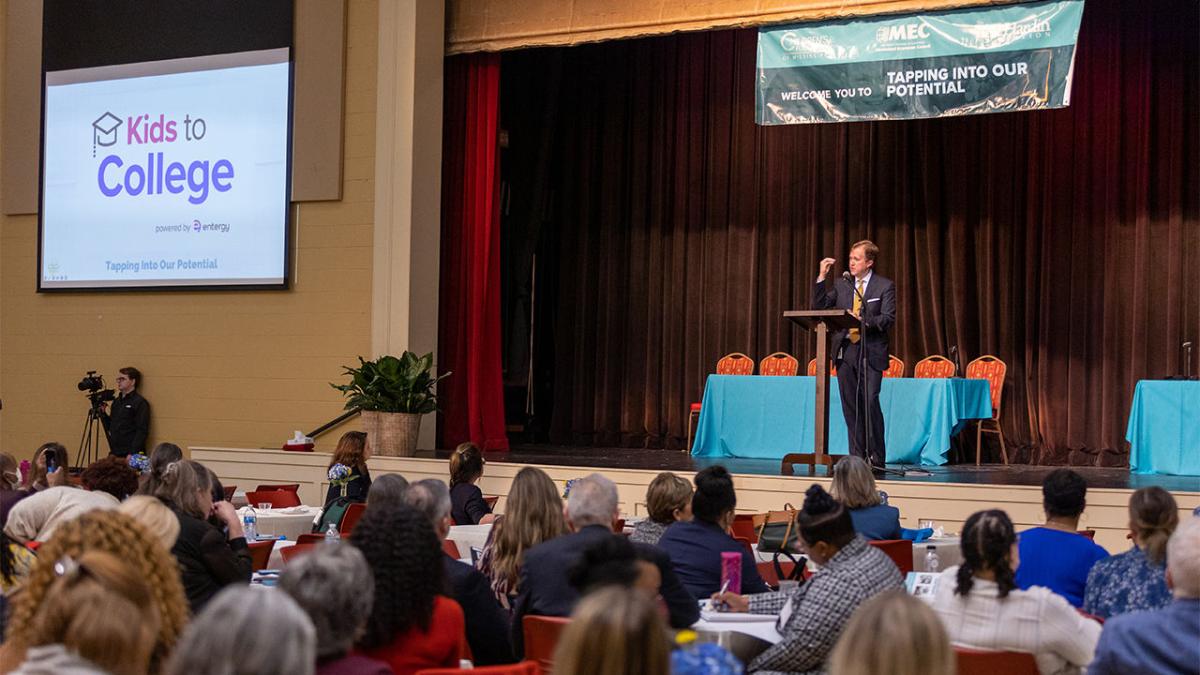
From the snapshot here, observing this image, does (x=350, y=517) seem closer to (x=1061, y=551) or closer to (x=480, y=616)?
(x=480, y=616)

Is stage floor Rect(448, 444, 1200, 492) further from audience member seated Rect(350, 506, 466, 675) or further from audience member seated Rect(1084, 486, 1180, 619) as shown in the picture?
audience member seated Rect(350, 506, 466, 675)

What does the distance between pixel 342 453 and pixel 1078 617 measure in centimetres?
478

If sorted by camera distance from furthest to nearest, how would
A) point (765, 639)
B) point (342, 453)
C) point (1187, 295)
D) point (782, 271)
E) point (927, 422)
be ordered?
point (782, 271)
point (1187, 295)
point (927, 422)
point (342, 453)
point (765, 639)

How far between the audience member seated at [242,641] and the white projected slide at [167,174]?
10115 millimetres

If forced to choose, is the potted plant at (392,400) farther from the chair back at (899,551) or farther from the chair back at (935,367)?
the chair back at (899,551)

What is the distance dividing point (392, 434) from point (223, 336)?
88.1 inches

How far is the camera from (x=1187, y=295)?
11742 mm

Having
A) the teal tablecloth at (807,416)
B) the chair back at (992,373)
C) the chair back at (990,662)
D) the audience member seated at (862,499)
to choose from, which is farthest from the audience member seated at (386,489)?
the chair back at (992,373)

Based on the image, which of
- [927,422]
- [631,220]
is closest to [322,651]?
[927,422]

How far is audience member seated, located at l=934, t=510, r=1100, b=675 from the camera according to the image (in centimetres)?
334

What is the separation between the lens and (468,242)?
39.2 feet

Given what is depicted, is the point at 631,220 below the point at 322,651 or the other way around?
the other way around

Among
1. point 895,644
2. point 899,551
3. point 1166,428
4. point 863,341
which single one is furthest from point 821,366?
point 895,644

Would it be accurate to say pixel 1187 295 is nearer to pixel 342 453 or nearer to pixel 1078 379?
pixel 1078 379
